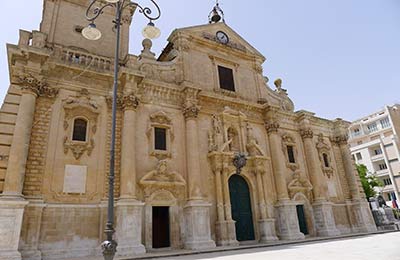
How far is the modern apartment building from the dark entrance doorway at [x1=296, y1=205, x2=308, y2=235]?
108 ft

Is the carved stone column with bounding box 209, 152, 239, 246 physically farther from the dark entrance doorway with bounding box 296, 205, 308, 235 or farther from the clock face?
the clock face

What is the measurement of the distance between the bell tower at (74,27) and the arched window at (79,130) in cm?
442

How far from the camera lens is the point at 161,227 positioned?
13.4 metres

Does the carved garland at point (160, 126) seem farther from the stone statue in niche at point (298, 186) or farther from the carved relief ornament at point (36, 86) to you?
the stone statue in niche at point (298, 186)

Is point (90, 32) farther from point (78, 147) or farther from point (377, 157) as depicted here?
point (377, 157)

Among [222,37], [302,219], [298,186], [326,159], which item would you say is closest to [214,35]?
[222,37]

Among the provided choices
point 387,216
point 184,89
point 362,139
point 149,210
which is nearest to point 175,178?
point 149,210

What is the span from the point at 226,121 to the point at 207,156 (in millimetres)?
2726

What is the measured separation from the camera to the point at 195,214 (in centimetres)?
1314

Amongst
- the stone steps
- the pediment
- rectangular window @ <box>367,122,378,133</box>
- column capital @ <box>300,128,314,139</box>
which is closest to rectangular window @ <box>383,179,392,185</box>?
rectangular window @ <box>367,122,378,133</box>

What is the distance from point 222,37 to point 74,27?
969cm

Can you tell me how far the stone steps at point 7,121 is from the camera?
10.5 m

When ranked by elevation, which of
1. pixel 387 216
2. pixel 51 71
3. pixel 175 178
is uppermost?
pixel 51 71

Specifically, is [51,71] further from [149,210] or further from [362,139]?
[362,139]
